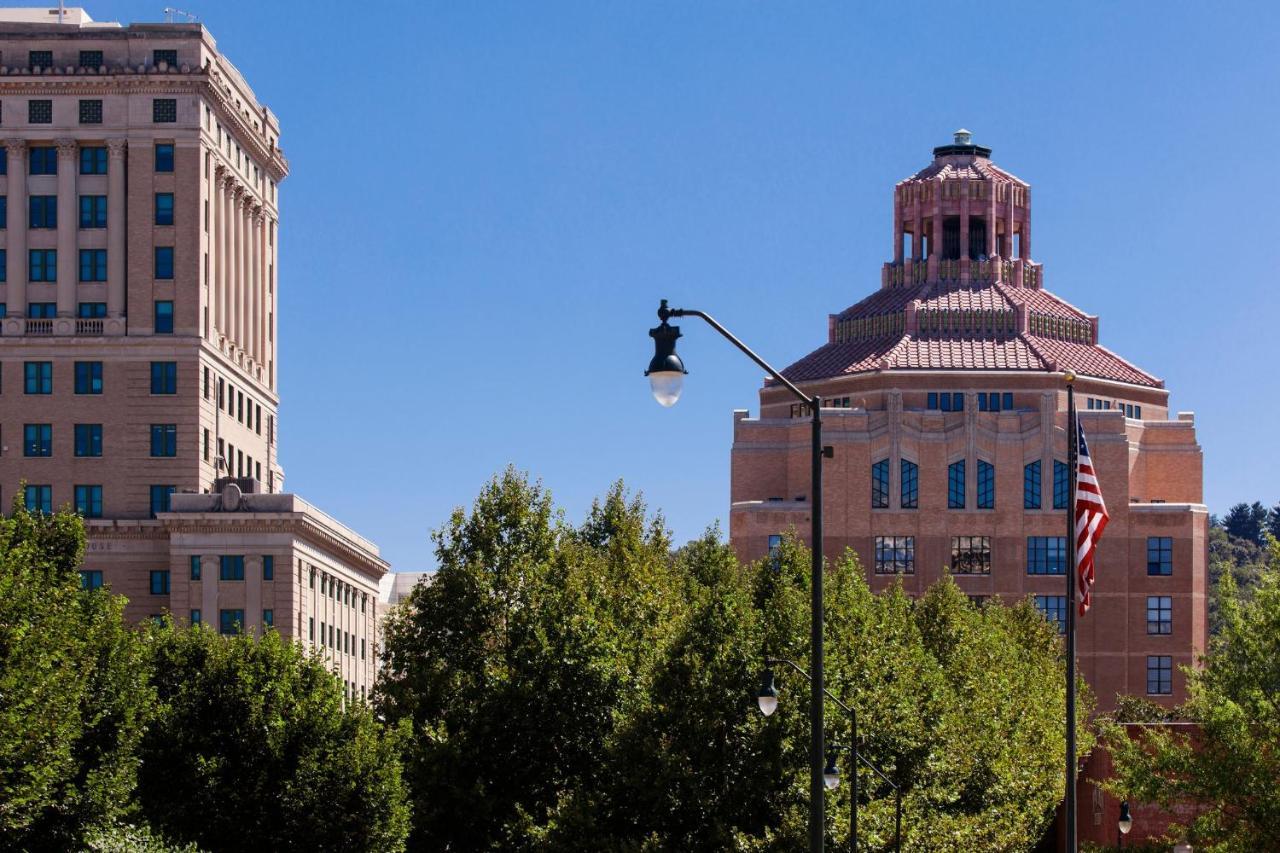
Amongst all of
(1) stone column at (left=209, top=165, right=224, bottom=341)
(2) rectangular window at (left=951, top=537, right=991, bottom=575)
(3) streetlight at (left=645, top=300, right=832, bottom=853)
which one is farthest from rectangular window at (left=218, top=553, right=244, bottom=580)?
(3) streetlight at (left=645, top=300, right=832, bottom=853)

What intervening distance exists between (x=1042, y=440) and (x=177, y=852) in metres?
126

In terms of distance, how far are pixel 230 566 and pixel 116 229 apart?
22029 millimetres

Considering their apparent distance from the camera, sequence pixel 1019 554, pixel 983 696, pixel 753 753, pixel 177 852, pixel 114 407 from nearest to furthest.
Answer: pixel 177 852 → pixel 753 753 → pixel 983 696 → pixel 114 407 → pixel 1019 554

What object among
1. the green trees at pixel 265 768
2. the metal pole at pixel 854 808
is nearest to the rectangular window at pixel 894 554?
the green trees at pixel 265 768

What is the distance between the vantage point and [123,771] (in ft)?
236

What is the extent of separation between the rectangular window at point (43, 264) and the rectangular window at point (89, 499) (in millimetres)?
12689

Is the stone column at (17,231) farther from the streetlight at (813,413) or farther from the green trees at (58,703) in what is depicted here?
the streetlight at (813,413)

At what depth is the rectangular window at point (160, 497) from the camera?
14738cm

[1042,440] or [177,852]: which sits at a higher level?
→ [1042,440]

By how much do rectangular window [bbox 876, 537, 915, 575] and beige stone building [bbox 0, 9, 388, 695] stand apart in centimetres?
5050

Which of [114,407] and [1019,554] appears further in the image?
[1019,554]

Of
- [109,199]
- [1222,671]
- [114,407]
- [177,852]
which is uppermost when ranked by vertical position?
[109,199]

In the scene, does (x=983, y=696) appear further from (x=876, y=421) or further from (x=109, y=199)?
(x=876, y=421)

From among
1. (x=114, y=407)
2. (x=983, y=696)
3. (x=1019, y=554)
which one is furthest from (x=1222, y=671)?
Result: (x=1019, y=554)
